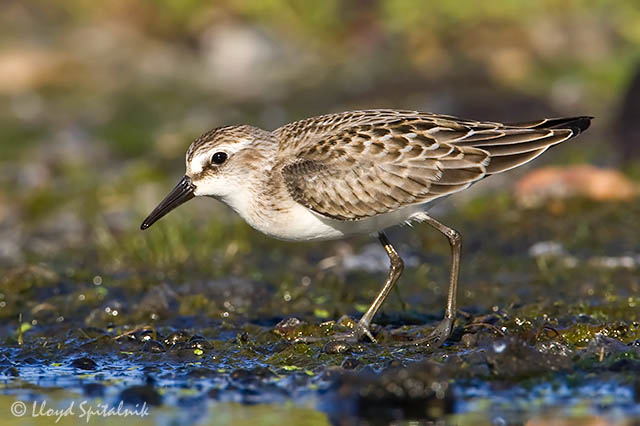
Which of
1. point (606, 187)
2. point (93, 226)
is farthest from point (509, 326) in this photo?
point (93, 226)

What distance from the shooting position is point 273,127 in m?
16.8

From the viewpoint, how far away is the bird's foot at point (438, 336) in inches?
325

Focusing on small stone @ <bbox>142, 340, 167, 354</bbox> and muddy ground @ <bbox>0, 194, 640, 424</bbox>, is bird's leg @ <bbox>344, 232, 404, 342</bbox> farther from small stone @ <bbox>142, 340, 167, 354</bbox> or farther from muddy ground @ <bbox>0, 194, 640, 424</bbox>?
small stone @ <bbox>142, 340, 167, 354</bbox>

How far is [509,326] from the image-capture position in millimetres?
8484

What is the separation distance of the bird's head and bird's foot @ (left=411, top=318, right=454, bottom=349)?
1822 millimetres

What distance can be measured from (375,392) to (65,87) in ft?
46.1

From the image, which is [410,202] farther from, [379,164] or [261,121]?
[261,121]

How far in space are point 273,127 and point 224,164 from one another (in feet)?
26.4

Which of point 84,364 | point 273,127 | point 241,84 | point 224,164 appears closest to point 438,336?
point 224,164

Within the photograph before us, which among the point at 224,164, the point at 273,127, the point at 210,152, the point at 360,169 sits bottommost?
the point at 360,169

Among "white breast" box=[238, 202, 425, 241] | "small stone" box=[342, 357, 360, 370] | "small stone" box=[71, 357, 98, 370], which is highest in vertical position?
"white breast" box=[238, 202, 425, 241]

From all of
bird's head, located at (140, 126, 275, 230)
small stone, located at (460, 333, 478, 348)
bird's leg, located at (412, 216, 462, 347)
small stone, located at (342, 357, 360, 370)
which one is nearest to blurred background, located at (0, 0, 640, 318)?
bird's head, located at (140, 126, 275, 230)

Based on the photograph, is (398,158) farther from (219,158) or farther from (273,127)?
(273,127)

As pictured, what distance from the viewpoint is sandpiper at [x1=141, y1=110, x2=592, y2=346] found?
8.45 m
